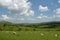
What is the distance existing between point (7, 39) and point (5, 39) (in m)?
0.37

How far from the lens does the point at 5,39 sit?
A: 25.9m

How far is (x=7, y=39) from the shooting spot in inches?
1019

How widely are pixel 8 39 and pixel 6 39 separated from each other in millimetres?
378

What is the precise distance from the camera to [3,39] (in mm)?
25969

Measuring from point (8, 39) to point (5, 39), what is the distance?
25.2 inches

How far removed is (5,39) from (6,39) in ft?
0.92

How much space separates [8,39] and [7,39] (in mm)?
317

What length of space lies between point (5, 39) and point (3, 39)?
1.19ft

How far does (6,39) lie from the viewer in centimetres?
2575

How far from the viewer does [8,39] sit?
84.2 ft
